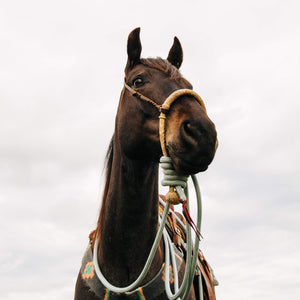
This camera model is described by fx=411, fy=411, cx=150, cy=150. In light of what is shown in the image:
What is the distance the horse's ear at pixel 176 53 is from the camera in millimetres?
4241

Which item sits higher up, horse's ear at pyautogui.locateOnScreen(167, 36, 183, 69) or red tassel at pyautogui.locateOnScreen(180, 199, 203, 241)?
horse's ear at pyautogui.locateOnScreen(167, 36, 183, 69)

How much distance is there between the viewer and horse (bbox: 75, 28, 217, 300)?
132 inches

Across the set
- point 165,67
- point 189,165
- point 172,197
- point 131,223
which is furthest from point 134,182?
point 165,67

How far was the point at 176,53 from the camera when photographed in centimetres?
426

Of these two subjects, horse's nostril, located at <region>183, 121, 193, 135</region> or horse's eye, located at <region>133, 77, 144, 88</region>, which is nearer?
horse's nostril, located at <region>183, 121, 193, 135</region>

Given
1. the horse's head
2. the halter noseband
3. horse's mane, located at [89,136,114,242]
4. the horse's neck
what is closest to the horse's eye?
the horse's head

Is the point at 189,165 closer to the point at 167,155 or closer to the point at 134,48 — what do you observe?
the point at 167,155

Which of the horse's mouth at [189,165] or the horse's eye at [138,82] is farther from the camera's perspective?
the horse's eye at [138,82]

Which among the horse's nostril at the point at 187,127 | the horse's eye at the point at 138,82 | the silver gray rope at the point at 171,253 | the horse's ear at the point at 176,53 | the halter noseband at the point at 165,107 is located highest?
the horse's ear at the point at 176,53

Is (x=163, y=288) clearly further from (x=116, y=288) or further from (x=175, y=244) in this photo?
(x=175, y=244)

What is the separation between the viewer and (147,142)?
333 cm

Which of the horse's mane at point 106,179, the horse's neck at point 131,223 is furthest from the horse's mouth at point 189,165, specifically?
the horse's mane at point 106,179

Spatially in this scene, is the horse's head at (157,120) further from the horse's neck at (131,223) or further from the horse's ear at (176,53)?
the horse's ear at (176,53)

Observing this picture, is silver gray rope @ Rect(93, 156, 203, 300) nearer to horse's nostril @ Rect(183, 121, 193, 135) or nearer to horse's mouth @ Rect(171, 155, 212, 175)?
horse's mouth @ Rect(171, 155, 212, 175)
